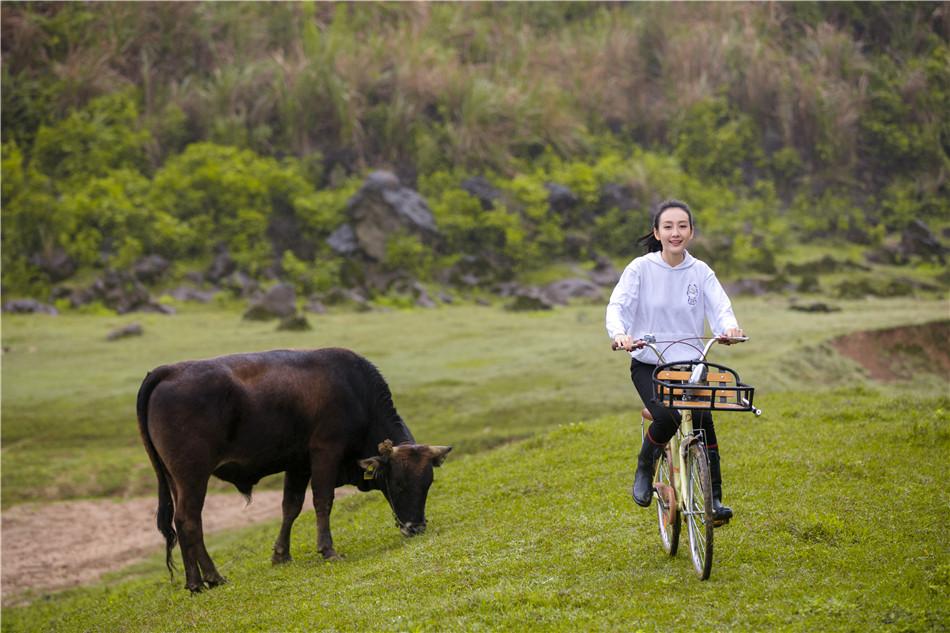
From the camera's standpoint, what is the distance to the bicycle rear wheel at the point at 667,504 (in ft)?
21.5

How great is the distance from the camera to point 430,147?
36781mm

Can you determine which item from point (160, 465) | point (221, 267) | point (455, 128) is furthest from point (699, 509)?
point (455, 128)

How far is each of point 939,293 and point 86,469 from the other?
23779 millimetres

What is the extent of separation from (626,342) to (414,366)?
15303 mm

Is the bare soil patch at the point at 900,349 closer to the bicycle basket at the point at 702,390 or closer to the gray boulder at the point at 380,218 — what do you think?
the gray boulder at the point at 380,218

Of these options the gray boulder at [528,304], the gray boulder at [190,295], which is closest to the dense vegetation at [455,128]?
the gray boulder at [190,295]

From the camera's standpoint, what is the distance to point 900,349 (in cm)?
2194

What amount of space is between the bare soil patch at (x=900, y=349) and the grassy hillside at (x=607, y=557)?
9.17 m

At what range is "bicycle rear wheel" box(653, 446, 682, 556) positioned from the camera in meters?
6.55

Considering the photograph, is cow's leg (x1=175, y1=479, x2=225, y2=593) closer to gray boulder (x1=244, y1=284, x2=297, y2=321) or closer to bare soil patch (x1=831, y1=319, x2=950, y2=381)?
bare soil patch (x1=831, y1=319, x2=950, y2=381)

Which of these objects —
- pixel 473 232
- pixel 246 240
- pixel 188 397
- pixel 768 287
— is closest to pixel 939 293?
pixel 768 287

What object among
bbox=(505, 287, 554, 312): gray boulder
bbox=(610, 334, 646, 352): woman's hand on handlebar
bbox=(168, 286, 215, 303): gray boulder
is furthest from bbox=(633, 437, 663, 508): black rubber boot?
bbox=(168, 286, 215, 303): gray boulder

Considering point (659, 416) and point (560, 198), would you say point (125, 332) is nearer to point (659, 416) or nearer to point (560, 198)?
point (560, 198)

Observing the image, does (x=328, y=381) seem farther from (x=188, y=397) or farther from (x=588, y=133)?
(x=588, y=133)
